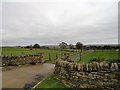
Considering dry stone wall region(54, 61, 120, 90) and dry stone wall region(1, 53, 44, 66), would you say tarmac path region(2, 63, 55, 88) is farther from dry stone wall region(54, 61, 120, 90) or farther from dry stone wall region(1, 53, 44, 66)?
dry stone wall region(1, 53, 44, 66)

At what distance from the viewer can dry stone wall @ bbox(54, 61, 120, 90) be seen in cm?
802

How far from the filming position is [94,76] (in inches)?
330

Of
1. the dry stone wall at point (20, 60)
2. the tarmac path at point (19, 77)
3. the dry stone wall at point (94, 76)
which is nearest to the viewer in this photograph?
the dry stone wall at point (94, 76)

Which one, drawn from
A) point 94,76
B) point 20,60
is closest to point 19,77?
point 94,76

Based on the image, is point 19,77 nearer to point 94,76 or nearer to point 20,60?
point 94,76

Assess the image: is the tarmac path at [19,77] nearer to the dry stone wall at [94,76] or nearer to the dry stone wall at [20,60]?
Result: the dry stone wall at [94,76]

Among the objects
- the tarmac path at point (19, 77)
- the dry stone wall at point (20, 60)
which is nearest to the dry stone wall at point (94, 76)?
the tarmac path at point (19, 77)

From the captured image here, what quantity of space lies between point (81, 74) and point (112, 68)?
1.58 m

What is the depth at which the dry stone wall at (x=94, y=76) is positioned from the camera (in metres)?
8.02

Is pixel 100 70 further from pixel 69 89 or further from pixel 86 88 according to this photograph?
pixel 69 89

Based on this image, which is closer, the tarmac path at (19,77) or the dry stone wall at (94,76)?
the dry stone wall at (94,76)

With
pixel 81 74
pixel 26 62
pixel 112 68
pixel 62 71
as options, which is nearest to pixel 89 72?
pixel 81 74

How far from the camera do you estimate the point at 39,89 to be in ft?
30.6

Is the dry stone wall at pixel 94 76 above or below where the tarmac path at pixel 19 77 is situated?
above
